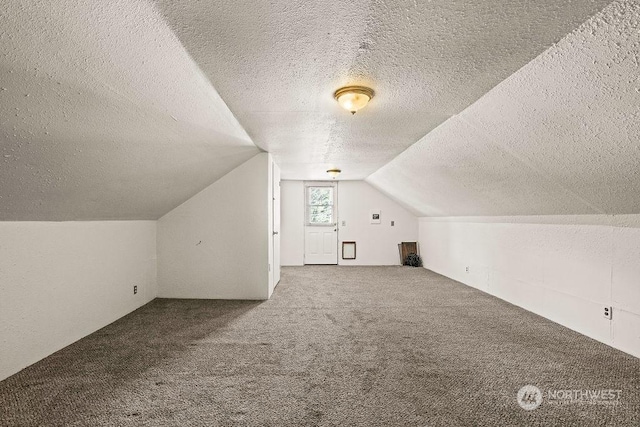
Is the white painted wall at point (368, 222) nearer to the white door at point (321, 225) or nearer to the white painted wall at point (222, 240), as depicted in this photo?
the white door at point (321, 225)

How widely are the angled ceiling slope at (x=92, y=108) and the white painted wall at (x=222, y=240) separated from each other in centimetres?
127

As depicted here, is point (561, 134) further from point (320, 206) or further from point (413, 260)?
point (320, 206)

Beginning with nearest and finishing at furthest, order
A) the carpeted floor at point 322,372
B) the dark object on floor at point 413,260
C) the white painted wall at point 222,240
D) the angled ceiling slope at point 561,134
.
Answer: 1. the angled ceiling slope at point 561,134
2. the carpeted floor at point 322,372
3. the white painted wall at point 222,240
4. the dark object on floor at point 413,260

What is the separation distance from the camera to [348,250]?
7590 millimetres

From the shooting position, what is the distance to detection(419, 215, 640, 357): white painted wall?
2656 mm

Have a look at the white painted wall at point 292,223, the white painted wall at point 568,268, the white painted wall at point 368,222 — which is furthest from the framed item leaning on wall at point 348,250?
the white painted wall at point 568,268

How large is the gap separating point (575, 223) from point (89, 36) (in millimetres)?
4036

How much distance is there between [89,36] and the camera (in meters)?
1.38

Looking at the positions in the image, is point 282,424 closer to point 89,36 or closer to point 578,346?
point 89,36

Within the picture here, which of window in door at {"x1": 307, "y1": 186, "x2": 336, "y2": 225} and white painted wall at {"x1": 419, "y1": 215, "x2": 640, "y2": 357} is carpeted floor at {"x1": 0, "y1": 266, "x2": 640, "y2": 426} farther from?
window in door at {"x1": 307, "y1": 186, "x2": 336, "y2": 225}

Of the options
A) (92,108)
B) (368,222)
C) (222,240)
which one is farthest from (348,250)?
(92,108)

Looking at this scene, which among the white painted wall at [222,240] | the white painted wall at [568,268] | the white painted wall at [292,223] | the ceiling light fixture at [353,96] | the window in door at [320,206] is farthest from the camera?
the window in door at [320,206]

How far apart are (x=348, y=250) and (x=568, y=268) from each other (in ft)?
15.5

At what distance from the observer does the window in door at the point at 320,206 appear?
765cm
